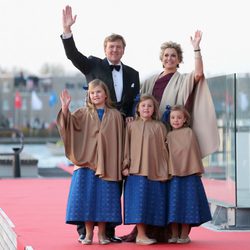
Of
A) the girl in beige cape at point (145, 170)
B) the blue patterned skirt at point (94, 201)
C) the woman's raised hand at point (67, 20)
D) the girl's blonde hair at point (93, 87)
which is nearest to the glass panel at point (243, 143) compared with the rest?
the girl in beige cape at point (145, 170)

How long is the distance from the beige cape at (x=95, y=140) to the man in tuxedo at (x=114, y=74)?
219 mm

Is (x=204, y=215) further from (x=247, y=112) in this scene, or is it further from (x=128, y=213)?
(x=247, y=112)

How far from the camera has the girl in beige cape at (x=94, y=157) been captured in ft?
26.2

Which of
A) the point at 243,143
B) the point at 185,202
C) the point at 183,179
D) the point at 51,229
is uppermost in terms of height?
the point at 243,143

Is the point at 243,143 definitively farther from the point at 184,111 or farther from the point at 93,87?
the point at 93,87

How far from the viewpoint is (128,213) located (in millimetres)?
7980

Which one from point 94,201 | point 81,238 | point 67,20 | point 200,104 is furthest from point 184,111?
point 81,238

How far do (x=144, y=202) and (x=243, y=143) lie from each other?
2.42 meters

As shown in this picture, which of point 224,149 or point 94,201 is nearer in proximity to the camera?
point 94,201

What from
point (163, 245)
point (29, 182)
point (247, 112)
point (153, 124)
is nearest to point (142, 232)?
point (163, 245)

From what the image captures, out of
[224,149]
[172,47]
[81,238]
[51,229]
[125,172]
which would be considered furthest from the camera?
[224,149]

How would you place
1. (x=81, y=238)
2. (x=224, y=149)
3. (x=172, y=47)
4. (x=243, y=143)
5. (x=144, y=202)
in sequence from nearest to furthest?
(x=144, y=202), (x=172, y=47), (x=81, y=238), (x=243, y=143), (x=224, y=149)

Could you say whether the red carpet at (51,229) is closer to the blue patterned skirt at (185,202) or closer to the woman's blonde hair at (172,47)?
the blue patterned skirt at (185,202)

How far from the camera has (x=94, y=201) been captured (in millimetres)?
8008
